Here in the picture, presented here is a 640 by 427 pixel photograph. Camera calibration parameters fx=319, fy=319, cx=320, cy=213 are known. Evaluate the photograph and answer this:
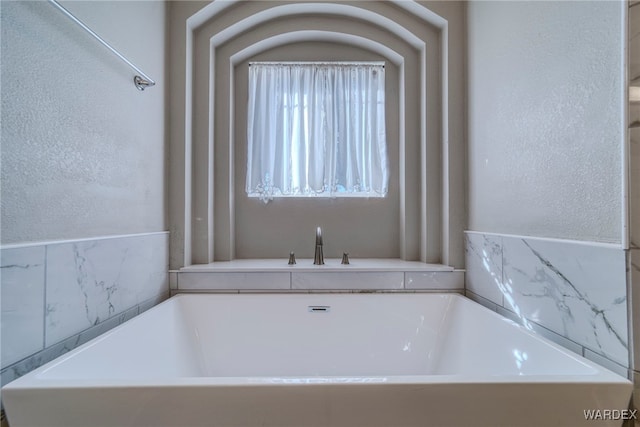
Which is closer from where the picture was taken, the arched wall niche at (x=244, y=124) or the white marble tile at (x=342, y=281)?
the white marble tile at (x=342, y=281)

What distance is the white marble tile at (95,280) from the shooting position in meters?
1.00

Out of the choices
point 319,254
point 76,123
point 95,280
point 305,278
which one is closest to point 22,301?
point 95,280

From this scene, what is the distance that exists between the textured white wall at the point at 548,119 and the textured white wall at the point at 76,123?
167 cm

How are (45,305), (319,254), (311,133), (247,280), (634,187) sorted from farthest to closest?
1. (311,133)
2. (319,254)
3. (247,280)
4. (45,305)
5. (634,187)

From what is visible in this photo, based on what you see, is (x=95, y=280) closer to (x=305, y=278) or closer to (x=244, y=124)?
(x=305, y=278)

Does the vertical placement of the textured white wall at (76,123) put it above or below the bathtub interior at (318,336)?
above

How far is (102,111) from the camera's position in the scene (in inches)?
48.6

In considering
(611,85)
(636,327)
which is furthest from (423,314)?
(611,85)

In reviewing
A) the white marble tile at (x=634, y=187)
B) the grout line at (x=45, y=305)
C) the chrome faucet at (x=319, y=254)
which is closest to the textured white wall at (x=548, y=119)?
the white marble tile at (x=634, y=187)

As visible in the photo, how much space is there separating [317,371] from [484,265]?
3.16 ft

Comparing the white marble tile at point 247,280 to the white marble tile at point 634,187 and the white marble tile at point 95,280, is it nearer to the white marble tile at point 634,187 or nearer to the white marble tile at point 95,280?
the white marble tile at point 95,280

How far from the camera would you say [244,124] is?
2211mm

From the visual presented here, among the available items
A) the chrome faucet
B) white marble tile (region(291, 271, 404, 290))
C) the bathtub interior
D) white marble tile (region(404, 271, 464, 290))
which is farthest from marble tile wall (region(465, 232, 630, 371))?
the chrome faucet

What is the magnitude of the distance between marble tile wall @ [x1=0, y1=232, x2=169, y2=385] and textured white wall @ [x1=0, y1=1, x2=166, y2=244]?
0.06 m
